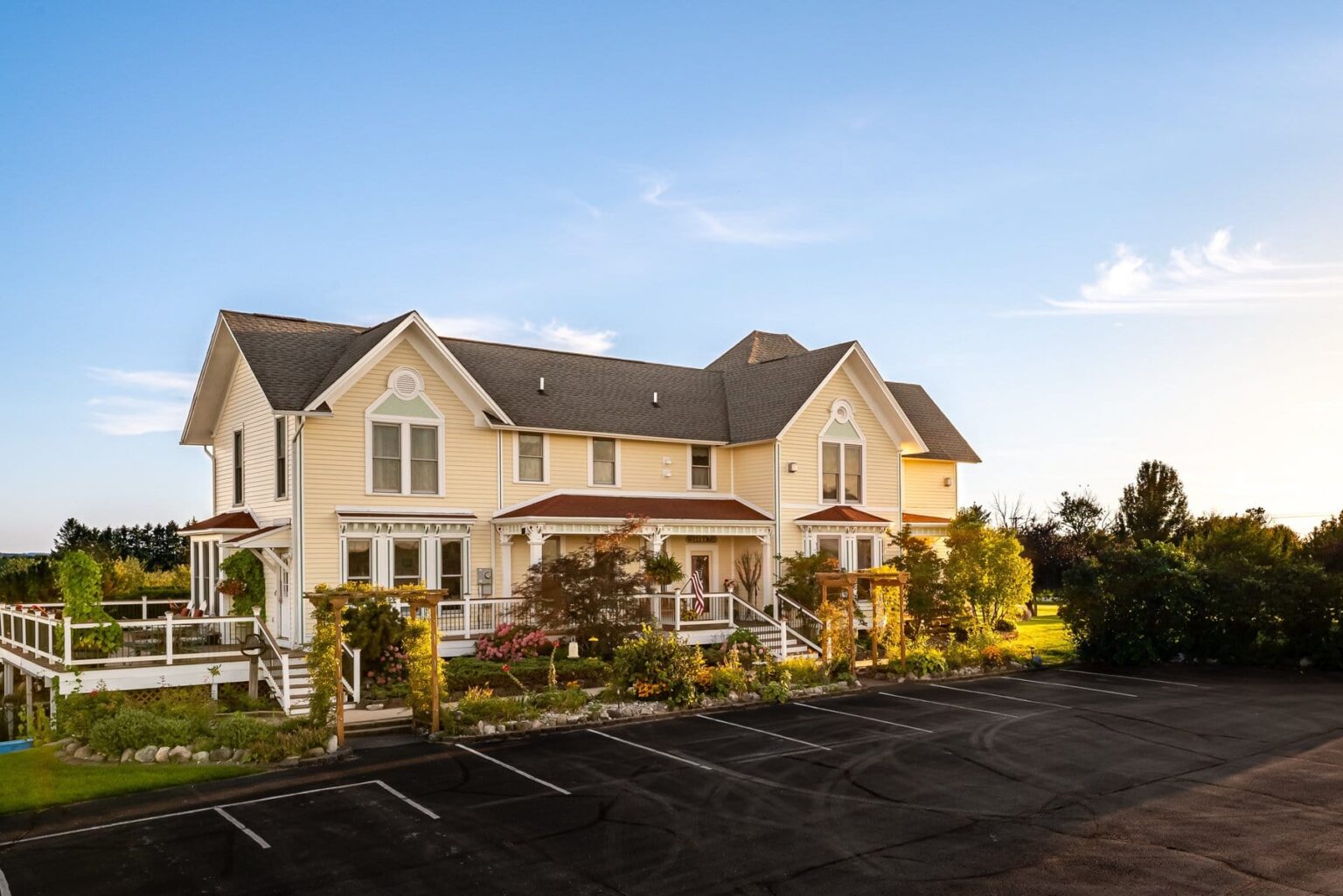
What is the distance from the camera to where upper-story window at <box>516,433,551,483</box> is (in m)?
29.4

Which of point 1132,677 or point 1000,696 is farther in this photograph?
point 1132,677

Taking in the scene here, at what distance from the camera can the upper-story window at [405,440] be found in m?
26.4

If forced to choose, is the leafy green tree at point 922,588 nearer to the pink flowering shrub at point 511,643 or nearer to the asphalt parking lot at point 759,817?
the asphalt parking lot at point 759,817

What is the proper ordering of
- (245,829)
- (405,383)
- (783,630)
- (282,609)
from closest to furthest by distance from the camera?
(245,829) < (282,609) < (405,383) < (783,630)

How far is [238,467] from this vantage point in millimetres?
28406

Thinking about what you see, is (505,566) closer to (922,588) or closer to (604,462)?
(604,462)

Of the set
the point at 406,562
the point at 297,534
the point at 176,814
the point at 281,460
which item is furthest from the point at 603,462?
the point at 176,814

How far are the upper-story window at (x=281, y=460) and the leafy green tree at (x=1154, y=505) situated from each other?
145 feet

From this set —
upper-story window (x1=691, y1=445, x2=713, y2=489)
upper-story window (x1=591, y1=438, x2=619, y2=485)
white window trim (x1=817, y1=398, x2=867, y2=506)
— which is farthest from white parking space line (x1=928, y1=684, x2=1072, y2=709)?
upper-story window (x1=591, y1=438, x2=619, y2=485)

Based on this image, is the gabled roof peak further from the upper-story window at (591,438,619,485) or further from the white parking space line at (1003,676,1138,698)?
the white parking space line at (1003,676,1138,698)

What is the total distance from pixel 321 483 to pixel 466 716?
9.22 metres

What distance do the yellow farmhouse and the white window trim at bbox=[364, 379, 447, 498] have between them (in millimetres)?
51

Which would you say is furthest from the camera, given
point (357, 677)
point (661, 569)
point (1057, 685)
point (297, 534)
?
point (661, 569)

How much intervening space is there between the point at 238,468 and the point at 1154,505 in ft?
153
